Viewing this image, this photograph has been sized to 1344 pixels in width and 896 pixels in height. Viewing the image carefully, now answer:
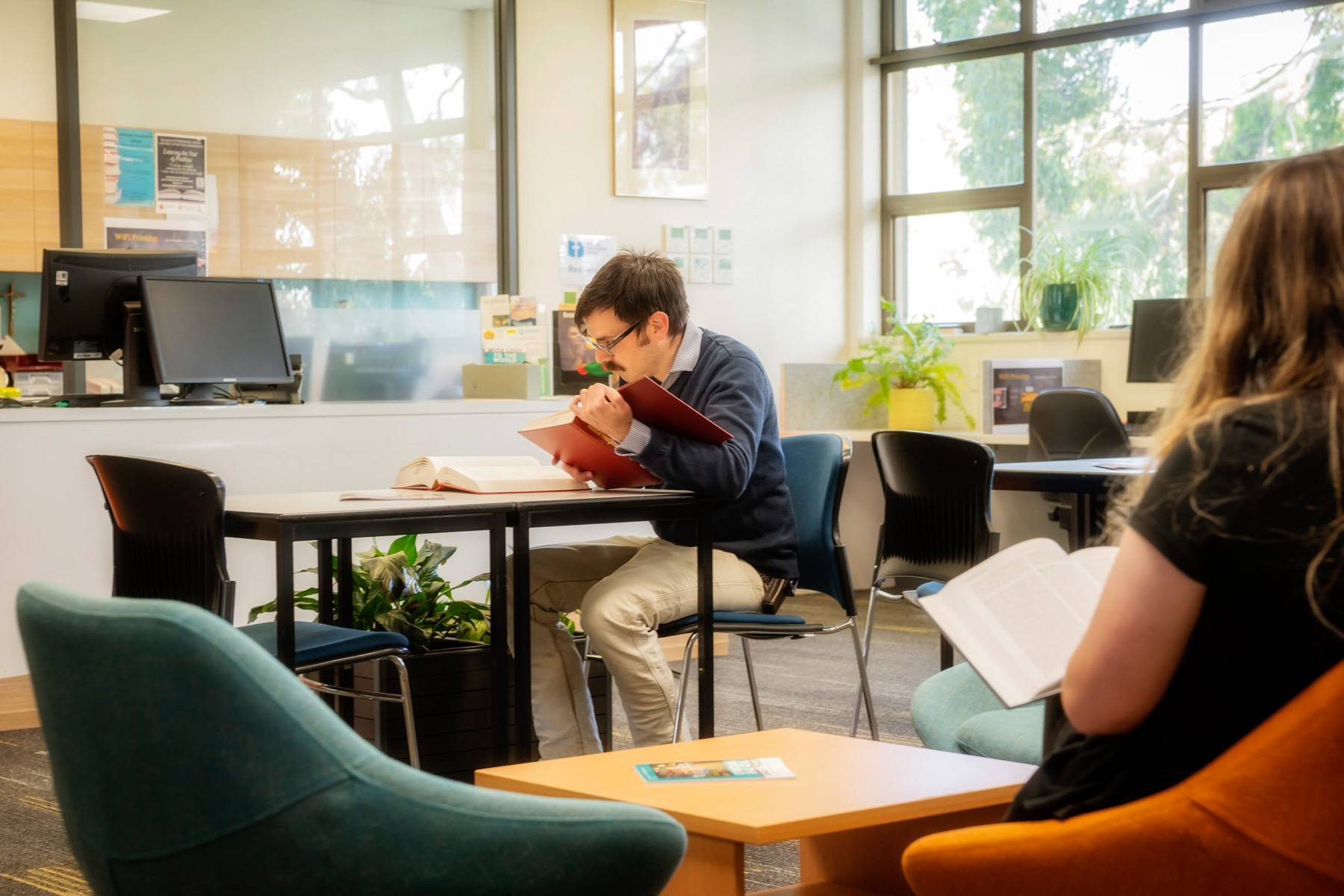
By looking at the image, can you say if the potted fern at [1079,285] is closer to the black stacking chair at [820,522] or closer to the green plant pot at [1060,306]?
the green plant pot at [1060,306]

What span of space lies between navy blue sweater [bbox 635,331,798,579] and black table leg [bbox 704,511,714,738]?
0.30 feet

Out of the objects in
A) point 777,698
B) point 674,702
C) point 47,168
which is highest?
point 47,168

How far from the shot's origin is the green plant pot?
607 centimetres

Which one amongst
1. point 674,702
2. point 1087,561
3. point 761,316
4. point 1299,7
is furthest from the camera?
point 761,316

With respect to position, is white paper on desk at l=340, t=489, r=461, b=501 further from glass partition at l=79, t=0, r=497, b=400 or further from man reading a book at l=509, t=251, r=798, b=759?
glass partition at l=79, t=0, r=497, b=400

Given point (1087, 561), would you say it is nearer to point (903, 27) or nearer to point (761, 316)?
point (761, 316)

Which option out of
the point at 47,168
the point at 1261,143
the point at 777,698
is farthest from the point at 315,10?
the point at 1261,143

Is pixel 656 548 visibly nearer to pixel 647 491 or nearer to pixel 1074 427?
pixel 647 491

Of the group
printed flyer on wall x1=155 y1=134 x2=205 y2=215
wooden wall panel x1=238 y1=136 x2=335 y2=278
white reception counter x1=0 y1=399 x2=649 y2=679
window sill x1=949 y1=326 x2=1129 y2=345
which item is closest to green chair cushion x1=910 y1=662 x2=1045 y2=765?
white reception counter x1=0 y1=399 x2=649 y2=679

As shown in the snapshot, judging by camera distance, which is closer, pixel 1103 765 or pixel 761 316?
pixel 1103 765

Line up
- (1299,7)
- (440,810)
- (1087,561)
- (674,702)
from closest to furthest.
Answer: (440,810)
(1087,561)
(674,702)
(1299,7)

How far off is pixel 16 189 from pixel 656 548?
143 inches

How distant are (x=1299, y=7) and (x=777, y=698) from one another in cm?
368

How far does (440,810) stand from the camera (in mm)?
1104
